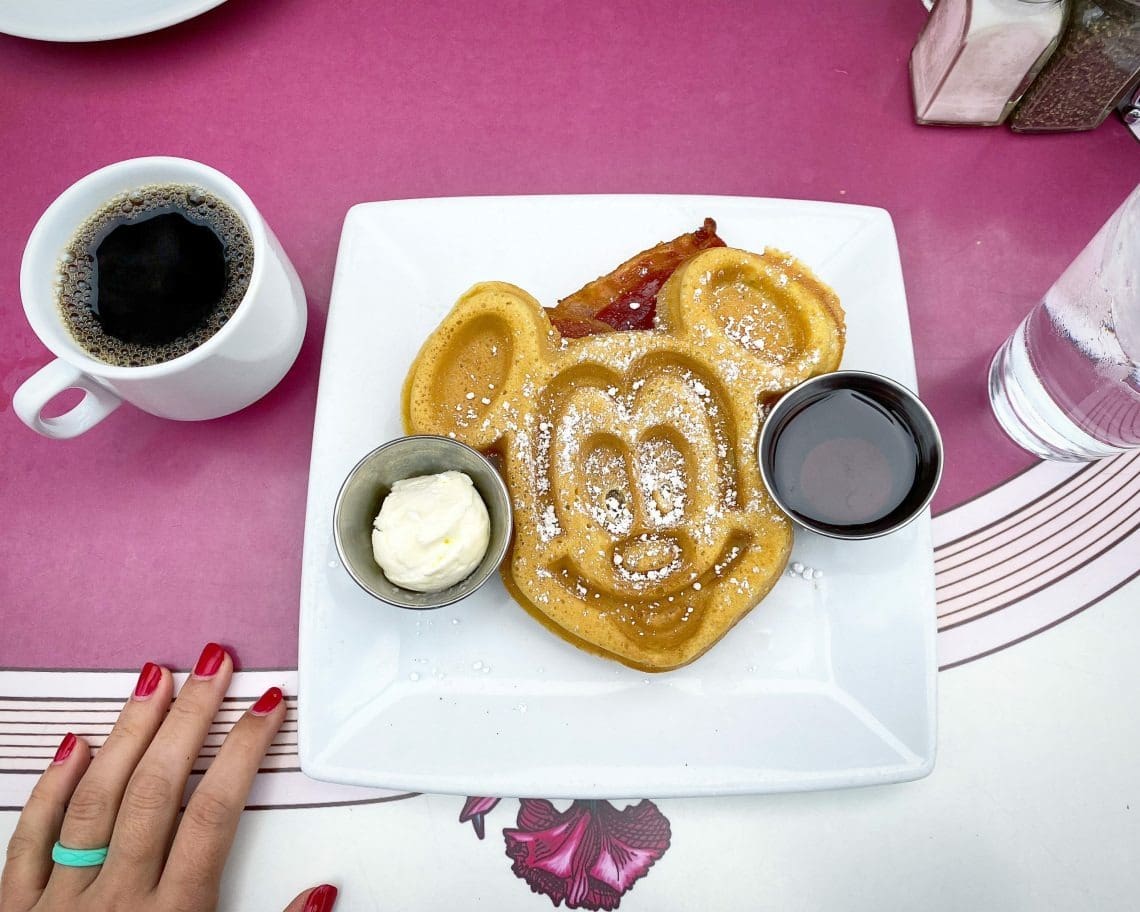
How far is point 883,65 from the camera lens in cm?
171

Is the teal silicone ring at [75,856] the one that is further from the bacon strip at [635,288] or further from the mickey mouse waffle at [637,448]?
the bacon strip at [635,288]

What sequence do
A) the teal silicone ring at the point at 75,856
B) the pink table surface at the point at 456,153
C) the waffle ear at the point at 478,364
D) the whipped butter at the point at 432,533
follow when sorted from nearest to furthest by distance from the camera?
the whipped butter at the point at 432,533 < the waffle ear at the point at 478,364 < the teal silicone ring at the point at 75,856 < the pink table surface at the point at 456,153

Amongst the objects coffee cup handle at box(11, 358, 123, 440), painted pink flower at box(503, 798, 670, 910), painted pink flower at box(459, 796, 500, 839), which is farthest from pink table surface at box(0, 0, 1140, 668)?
painted pink flower at box(503, 798, 670, 910)

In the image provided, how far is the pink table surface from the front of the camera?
5.23 ft

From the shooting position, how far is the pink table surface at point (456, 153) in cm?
159

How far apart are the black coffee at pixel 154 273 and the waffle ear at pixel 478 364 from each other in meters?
0.35

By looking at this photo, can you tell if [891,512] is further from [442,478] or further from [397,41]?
[397,41]

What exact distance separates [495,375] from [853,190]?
0.86m

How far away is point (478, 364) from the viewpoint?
4.67ft

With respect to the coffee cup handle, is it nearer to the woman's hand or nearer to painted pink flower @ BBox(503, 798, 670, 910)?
the woman's hand

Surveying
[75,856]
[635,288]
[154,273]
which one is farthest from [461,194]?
[75,856]

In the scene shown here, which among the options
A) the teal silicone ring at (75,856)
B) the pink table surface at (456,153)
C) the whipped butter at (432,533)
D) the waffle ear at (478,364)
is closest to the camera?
the whipped butter at (432,533)

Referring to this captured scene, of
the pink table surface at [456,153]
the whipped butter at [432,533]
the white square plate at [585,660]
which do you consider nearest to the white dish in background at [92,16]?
the pink table surface at [456,153]

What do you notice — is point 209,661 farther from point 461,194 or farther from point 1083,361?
point 1083,361
